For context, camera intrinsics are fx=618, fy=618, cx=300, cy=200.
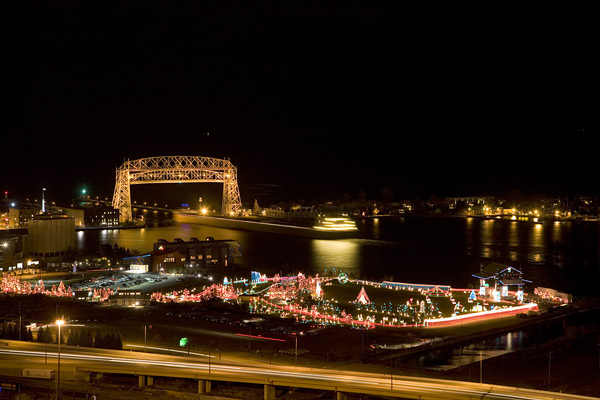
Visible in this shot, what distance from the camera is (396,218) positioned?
30.7m

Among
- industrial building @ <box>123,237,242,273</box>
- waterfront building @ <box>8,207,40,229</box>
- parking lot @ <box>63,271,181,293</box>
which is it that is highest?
waterfront building @ <box>8,207,40,229</box>

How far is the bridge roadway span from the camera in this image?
4.30m

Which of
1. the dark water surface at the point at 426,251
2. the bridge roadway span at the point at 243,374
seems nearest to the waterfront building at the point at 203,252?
the dark water surface at the point at 426,251

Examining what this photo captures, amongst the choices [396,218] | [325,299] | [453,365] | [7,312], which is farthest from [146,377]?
[396,218]

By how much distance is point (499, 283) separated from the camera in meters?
8.75

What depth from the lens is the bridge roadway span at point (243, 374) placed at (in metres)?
4.30

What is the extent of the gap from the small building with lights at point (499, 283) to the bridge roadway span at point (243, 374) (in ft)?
14.1

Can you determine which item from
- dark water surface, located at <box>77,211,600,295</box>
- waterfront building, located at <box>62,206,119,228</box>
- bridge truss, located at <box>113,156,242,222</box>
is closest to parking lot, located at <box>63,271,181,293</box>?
dark water surface, located at <box>77,211,600,295</box>

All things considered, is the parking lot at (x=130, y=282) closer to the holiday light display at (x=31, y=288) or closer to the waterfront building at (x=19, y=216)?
the holiday light display at (x=31, y=288)

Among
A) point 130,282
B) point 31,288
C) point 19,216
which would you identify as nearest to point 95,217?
point 19,216

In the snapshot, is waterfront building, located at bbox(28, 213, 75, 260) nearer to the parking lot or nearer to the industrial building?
the industrial building

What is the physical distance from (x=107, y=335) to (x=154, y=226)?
57.7ft

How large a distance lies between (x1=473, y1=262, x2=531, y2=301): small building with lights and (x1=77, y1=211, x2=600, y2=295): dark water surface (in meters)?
1.88

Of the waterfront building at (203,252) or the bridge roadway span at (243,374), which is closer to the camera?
the bridge roadway span at (243,374)
